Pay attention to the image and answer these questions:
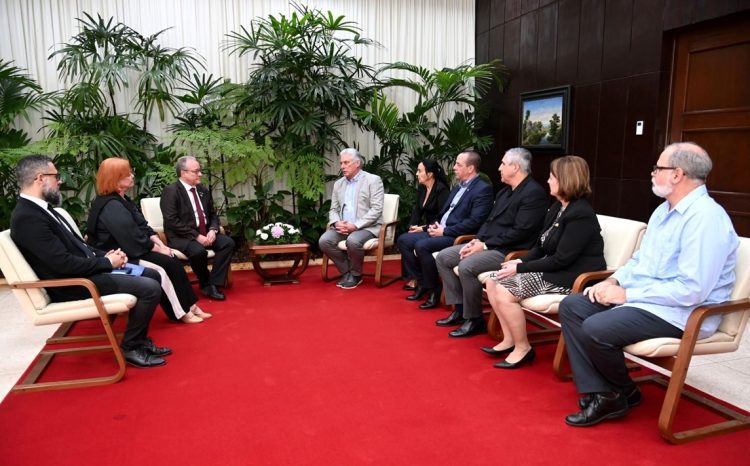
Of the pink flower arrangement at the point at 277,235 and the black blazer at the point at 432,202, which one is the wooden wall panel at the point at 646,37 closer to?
the black blazer at the point at 432,202

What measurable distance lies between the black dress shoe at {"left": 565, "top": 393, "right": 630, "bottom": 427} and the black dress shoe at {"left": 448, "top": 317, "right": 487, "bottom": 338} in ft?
4.26

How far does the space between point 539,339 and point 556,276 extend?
78cm

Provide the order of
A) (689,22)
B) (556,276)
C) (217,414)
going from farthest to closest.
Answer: (689,22), (556,276), (217,414)

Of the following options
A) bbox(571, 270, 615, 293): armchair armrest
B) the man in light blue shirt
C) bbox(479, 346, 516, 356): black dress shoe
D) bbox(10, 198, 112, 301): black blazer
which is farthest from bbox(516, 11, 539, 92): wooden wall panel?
bbox(10, 198, 112, 301): black blazer

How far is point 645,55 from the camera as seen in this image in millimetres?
4820

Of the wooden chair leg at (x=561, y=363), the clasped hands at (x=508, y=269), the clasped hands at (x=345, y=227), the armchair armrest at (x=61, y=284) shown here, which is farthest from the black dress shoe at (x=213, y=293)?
the wooden chair leg at (x=561, y=363)

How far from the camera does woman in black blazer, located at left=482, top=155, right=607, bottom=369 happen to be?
10.5ft

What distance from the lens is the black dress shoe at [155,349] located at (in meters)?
3.52

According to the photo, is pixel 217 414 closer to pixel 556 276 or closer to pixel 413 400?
pixel 413 400

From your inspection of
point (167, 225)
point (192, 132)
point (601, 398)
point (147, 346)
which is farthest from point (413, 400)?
point (192, 132)

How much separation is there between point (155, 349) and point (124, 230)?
94 cm

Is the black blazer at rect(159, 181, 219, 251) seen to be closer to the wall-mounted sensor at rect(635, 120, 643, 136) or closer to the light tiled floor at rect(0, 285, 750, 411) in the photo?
the light tiled floor at rect(0, 285, 750, 411)

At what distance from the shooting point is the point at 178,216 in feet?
16.1

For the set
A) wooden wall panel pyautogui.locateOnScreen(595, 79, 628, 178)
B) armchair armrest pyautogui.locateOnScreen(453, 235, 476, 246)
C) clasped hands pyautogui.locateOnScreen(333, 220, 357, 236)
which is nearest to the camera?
armchair armrest pyautogui.locateOnScreen(453, 235, 476, 246)
